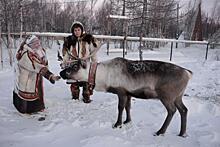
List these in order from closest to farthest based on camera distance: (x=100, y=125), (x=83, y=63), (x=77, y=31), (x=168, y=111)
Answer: (x=168, y=111) < (x=83, y=63) < (x=100, y=125) < (x=77, y=31)

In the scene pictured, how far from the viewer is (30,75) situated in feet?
15.2

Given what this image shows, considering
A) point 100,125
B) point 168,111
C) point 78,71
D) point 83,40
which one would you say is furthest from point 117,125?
point 83,40

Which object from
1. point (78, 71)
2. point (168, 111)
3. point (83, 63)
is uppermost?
point (83, 63)

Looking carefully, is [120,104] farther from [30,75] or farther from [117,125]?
[30,75]

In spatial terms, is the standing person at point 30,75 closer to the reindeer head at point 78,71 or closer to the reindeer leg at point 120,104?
the reindeer head at point 78,71

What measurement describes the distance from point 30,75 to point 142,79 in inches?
80.7

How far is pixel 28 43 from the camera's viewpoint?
15.1 ft

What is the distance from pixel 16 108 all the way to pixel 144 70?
2586mm

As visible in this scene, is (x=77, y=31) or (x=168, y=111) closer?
(x=168, y=111)

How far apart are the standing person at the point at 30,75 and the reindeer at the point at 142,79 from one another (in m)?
0.55

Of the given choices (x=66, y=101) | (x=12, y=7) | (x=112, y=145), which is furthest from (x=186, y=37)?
(x=112, y=145)

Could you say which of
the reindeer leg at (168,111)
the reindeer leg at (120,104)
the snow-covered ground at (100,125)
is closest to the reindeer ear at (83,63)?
the reindeer leg at (120,104)

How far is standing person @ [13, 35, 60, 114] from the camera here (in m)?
4.48

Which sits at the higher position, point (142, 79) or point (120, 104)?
point (142, 79)
